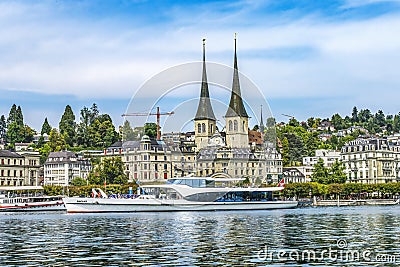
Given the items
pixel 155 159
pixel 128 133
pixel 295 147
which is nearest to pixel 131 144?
pixel 128 133

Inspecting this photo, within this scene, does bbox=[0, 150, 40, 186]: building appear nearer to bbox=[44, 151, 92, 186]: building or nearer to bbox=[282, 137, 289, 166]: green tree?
bbox=[44, 151, 92, 186]: building

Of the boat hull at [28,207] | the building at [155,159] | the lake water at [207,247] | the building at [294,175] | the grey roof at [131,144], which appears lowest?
the boat hull at [28,207]

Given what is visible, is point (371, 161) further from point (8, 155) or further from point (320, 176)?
point (8, 155)

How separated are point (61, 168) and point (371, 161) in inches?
2762

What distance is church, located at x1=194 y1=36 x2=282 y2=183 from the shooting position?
14775cm

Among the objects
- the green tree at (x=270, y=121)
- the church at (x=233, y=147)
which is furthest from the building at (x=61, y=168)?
the green tree at (x=270, y=121)

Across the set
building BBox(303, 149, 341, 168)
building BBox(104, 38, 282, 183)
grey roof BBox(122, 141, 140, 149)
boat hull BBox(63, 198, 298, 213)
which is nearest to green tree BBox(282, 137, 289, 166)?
building BBox(303, 149, 341, 168)

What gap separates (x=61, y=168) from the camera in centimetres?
16075

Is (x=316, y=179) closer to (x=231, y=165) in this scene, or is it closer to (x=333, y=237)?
(x=231, y=165)

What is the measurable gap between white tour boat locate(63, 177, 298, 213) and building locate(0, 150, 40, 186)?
202 feet

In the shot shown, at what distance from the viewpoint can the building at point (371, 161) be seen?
15250 centimetres

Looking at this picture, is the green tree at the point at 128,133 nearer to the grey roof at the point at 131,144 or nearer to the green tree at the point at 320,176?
the grey roof at the point at 131,144
